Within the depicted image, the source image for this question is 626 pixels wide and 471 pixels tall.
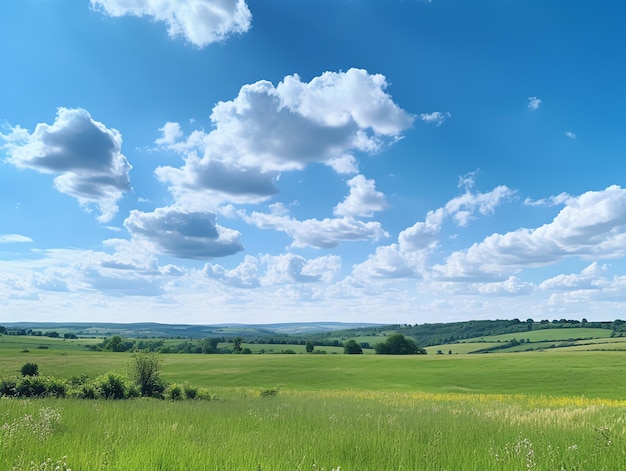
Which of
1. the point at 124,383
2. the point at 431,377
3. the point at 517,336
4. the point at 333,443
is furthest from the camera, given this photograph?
the point at 517,336

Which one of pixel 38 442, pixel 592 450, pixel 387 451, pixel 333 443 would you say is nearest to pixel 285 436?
pixel 333 443

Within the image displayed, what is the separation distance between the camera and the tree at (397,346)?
460 ft

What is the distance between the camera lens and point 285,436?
844 cm

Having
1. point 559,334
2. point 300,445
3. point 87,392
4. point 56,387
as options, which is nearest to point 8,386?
point 56,387

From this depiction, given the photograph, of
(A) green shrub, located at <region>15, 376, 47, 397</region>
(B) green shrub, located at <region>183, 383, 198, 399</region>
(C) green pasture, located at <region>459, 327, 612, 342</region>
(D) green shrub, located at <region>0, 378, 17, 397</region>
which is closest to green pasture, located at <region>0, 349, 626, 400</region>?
(B) green shrub, located at <region>183, 383, 198, 399</region>

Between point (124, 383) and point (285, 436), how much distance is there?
60.0ft

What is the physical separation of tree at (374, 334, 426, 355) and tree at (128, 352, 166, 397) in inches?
4753

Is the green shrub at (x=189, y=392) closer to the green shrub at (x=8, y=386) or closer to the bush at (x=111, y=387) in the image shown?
the bush at (x=111, y=387)

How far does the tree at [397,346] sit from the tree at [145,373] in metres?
121

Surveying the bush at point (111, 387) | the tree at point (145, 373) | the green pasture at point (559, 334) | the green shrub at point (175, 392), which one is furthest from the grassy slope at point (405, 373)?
the green pasture at point (559, 334)

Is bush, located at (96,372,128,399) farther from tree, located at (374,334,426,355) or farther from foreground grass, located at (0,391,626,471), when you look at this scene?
tree, located at (374,334,426,355)

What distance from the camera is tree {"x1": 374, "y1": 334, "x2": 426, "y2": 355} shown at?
140 metres

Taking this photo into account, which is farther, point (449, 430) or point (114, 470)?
point (449, 430)

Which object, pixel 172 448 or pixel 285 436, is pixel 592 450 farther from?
pixel 172 448
